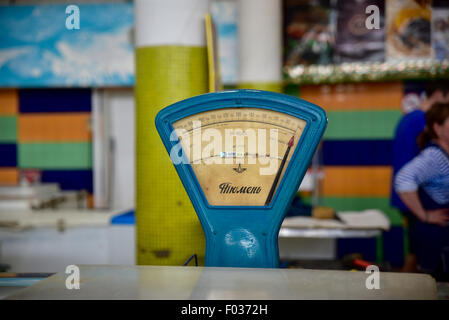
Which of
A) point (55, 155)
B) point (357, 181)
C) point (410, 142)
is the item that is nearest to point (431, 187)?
point (410, 142)

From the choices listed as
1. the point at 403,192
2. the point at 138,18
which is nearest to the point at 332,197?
the point at 403,192

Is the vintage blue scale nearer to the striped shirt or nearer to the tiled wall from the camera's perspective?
the striped shirt

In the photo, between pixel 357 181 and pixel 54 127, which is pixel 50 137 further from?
pixel 357 181

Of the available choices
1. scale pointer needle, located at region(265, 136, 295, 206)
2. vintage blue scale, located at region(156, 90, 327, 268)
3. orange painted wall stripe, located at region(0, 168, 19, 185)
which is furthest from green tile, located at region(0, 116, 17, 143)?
scale pointer needle, located at region(265, 136, 295, 206)

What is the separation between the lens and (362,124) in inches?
170

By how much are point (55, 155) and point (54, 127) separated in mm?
284

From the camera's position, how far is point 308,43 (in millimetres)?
4105

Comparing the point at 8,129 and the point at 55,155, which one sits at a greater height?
the point at 8,129

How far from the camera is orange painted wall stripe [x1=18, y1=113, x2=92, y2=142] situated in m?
4.54

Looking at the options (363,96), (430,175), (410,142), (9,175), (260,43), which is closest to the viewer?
(430,175)

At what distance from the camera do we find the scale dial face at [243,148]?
107cm

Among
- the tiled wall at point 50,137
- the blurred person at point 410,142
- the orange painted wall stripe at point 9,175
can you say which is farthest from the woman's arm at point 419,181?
the orange painted wall stripe at point 9,175

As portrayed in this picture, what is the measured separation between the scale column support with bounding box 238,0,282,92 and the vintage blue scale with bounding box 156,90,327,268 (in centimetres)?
301

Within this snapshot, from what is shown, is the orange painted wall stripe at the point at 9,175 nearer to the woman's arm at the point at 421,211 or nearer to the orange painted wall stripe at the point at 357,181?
the orange painted wall stripe at the point at 357,181
